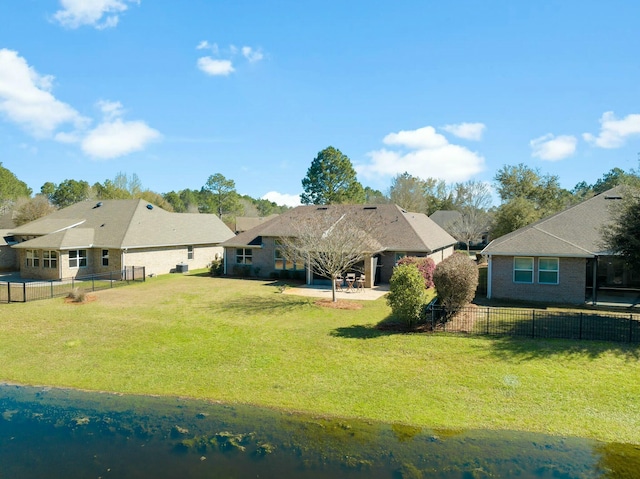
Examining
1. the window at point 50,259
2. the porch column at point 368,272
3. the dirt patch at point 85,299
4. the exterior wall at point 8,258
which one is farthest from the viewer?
the exterior wall at point 8,258

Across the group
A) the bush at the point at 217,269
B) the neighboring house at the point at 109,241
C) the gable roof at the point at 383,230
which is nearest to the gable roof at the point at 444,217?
the gable roof at the point at 383,230

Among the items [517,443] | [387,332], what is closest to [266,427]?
[517,443]

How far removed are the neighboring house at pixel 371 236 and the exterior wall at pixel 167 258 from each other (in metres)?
5.37

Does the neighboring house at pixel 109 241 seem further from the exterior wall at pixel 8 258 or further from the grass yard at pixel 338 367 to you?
the grass yard at pixel 338 367

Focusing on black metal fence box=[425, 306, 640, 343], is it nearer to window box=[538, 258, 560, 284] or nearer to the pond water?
window box=[538, 258, 560, 284]

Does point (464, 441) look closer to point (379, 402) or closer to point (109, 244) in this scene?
point (379, 402)

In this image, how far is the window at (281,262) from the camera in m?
31.5

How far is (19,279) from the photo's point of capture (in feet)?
102

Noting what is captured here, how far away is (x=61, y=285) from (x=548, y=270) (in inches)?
1134

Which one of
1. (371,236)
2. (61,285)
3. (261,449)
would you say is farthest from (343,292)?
(61,285)

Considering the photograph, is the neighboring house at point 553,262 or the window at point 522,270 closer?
the neighboring house at point 553,262

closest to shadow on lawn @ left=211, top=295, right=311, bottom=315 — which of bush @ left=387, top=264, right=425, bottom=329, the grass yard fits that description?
the grass yard

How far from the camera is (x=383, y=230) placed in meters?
31.1

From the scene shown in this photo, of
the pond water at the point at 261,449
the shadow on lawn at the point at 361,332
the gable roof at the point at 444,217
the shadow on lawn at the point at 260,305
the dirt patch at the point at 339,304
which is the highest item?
the gable roof at the point at 444,217
